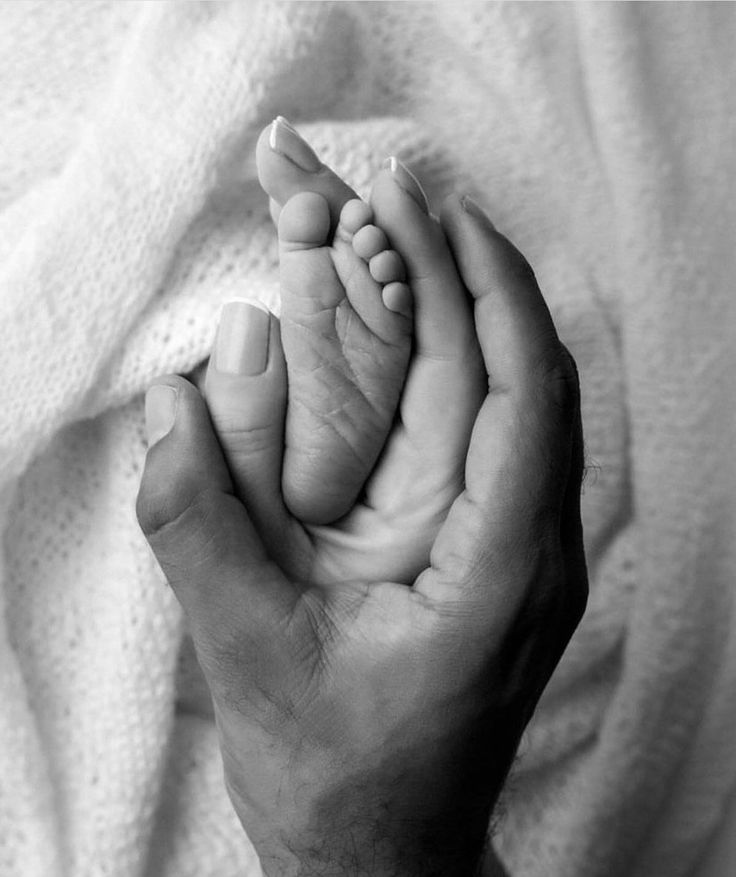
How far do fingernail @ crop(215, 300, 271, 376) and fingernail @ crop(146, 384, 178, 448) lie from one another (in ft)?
0.12

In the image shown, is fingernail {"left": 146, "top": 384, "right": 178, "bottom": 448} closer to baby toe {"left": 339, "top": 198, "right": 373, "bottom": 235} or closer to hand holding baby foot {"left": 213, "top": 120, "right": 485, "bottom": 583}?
hand holding baby foot {"left": 213, "top": 120, "right": 485, "bottom": 583}

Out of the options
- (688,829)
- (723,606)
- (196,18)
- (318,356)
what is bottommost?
(688,829)

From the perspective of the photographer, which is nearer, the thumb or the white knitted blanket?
the thumb

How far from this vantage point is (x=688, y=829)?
2.85ft

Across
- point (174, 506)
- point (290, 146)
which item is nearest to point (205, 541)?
point (174, 506)

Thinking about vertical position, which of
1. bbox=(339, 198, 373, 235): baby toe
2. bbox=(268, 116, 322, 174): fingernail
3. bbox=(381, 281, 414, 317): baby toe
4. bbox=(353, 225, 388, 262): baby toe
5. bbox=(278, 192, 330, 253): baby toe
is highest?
bbox=(268, 116, 322, 174): fingernail

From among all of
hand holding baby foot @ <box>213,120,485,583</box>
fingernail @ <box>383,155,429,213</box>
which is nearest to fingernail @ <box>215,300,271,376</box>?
hand holding baby foot @ <box>213,120,485,583</box>

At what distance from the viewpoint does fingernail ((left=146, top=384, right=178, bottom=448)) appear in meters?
0.61

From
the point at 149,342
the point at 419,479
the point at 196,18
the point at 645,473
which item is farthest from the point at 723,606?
the point at 196,18

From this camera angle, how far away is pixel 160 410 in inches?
24.5

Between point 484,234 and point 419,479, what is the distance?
0.16 metres

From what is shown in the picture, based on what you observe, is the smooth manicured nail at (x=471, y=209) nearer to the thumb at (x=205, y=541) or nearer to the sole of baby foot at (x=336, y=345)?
the sole of baby foot at (x=336, y=345)

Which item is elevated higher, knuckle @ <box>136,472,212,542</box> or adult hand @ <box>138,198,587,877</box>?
knuckle @ <box>136,472,212,542</box>

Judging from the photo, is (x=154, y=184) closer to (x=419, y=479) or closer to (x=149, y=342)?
(x=149, y=342)
